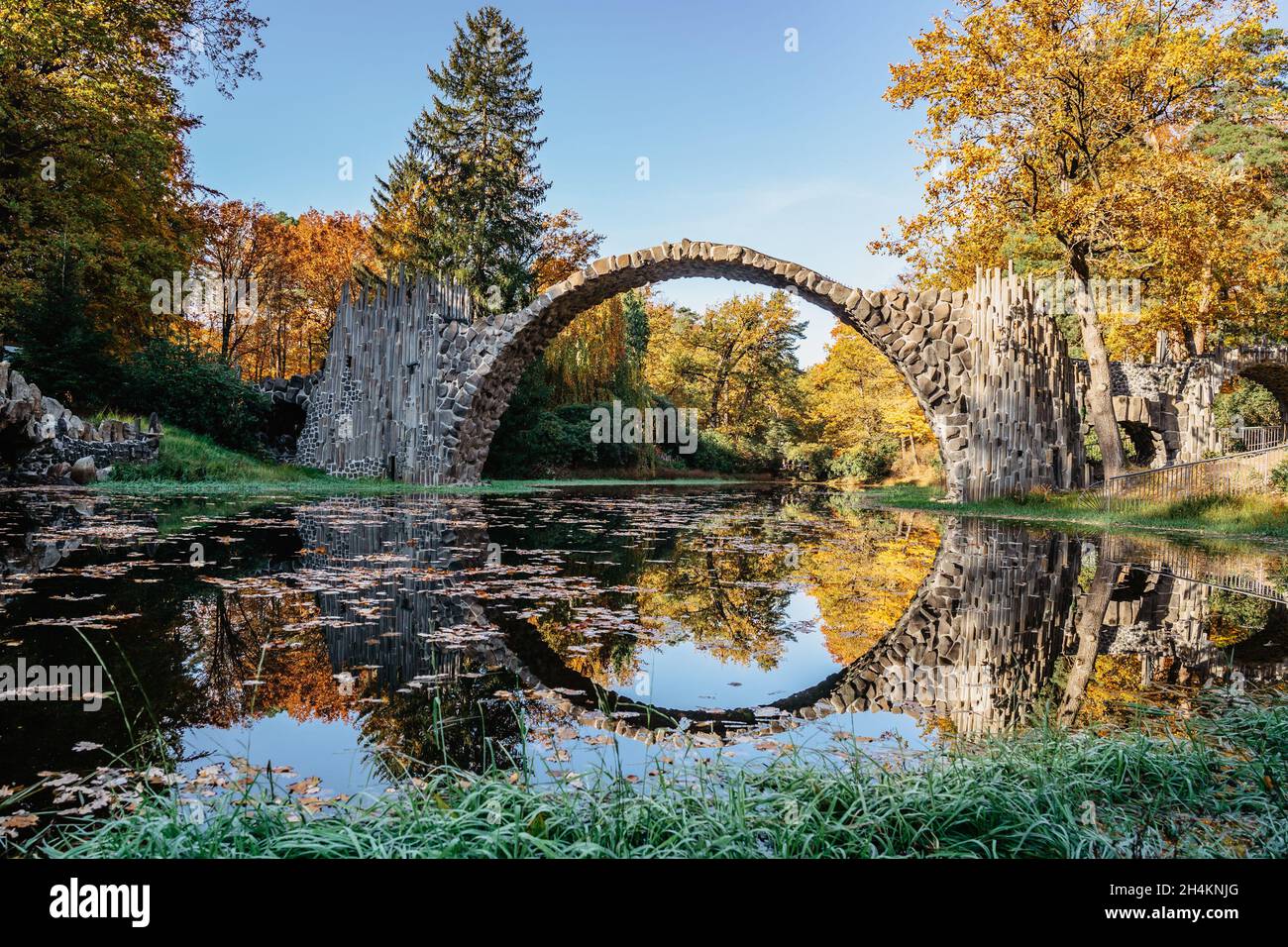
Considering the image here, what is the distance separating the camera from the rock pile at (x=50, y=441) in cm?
1103

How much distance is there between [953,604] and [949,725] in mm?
2252

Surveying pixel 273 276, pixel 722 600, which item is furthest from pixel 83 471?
pixel 273 276

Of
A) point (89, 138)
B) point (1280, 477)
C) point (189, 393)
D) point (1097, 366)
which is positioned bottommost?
point (1280, 477)

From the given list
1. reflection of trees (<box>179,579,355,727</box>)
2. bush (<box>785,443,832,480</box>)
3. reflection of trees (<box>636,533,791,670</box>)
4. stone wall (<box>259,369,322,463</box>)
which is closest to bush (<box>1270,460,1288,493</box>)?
reflection of trees (<box>636,533,791,670</box>)

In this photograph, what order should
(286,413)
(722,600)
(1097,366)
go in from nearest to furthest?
(722,600), (1097,366), (286,413)

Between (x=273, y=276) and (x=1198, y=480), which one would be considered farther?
(x=273, y=276)

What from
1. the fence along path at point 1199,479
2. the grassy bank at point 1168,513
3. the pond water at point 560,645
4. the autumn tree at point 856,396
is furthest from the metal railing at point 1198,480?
the autumn tree at point 856,396

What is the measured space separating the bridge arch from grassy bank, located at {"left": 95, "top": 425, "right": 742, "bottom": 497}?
2084 millimetres

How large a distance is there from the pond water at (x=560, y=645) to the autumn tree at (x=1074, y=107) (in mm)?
7798

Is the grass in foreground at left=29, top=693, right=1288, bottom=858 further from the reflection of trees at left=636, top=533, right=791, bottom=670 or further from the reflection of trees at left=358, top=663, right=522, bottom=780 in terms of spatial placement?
the reflection of trees at left=636, top=533, right=791, bottom=670

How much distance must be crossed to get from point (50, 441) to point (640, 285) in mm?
11485

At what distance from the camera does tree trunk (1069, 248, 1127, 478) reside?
1315cm

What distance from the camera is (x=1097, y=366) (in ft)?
43.3

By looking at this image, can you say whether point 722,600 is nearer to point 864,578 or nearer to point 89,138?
point 864,578
